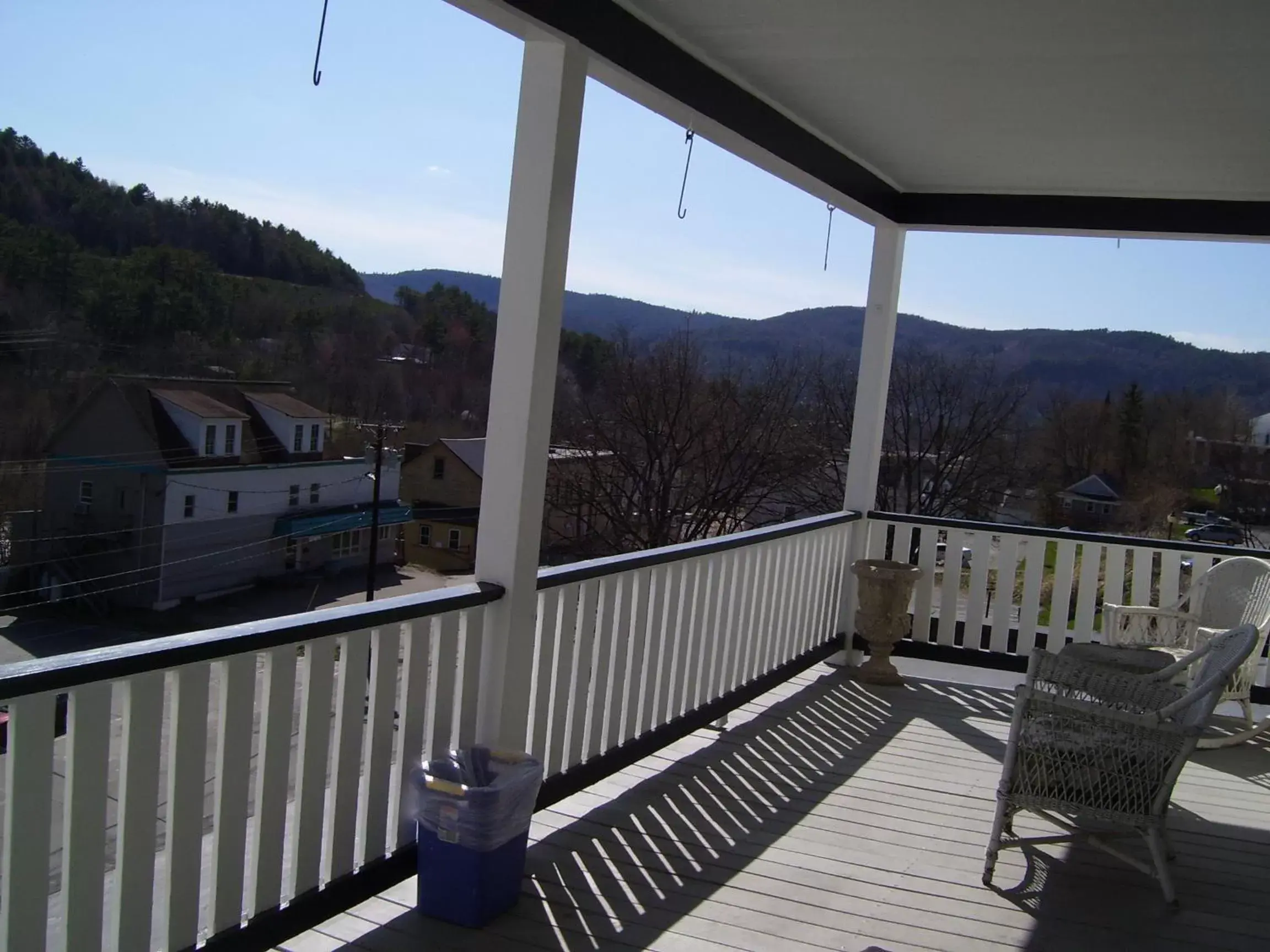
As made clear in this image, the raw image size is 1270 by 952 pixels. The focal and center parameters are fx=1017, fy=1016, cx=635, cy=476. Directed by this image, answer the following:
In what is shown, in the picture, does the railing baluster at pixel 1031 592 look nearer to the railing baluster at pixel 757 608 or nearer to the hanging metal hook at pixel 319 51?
the railing baluster at pixel 757 608

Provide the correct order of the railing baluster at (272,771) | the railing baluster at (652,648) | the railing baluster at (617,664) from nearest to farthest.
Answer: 1. the railing baluster at (272,771)
2. the railing baluster at (617,664)
3. the railing baluster at (652,648)

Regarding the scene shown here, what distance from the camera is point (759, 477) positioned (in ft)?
55.2

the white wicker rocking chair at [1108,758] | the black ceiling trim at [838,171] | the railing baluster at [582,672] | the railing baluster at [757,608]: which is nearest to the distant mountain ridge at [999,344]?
the black ceiling trim at [838,171]

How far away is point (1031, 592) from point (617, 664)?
314cm

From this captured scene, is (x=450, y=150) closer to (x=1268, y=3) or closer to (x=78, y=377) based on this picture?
(x=78, y=377)

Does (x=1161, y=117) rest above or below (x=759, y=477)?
above

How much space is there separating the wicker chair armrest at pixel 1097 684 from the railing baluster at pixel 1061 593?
2140 mm

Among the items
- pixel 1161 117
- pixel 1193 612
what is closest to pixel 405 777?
pixel 1161 117

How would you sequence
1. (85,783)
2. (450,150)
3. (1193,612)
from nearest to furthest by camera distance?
(85,783), (1193,612), (450,150)

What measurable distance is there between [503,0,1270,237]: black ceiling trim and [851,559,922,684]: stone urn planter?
6.37ft

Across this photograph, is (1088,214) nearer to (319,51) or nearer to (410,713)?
(319,51)

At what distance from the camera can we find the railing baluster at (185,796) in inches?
82.1

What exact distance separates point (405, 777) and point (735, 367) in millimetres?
14079

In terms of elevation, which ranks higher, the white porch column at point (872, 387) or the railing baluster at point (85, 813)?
the white porch column at point (872, 387)
